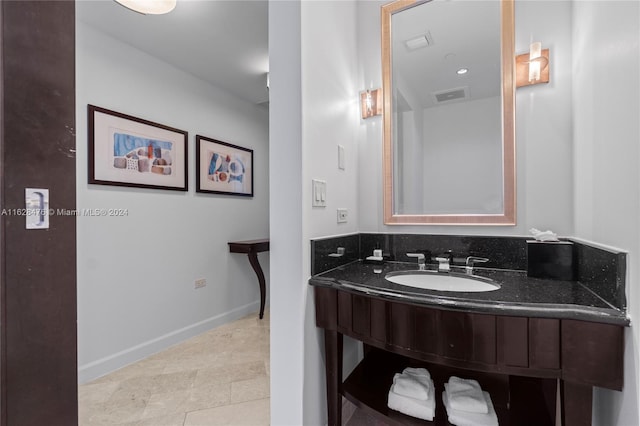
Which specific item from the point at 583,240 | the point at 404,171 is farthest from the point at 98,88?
the point at 583,240

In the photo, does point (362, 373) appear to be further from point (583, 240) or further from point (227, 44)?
point (227, 44)

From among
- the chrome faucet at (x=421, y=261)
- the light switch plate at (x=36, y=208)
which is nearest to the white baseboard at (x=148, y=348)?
the light switch plate at (x=36, y=208)

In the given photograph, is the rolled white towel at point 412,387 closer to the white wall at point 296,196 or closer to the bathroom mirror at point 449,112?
the white wall at point 296,196

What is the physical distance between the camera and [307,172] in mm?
1285

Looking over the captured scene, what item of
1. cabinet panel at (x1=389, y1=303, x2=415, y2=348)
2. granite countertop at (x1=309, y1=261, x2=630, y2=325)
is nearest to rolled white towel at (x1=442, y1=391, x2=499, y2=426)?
cabinet panel at (x1=389, y1=303, x2=415, y2=348)

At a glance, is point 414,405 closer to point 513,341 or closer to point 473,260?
point 513,341

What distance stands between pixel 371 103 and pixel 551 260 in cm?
118

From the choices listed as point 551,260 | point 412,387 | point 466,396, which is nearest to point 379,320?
point 412,387

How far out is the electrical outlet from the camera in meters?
1.56

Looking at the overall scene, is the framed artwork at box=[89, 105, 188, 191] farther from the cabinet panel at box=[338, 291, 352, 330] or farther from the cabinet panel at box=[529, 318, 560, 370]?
the cabinet panel at box=[529, 318, 560, 370]

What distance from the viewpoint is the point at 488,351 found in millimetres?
881

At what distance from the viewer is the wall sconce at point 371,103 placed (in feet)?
5.59

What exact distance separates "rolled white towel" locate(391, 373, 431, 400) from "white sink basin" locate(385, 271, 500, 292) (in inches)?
15.2

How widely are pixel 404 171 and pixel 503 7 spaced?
0.89 metres
